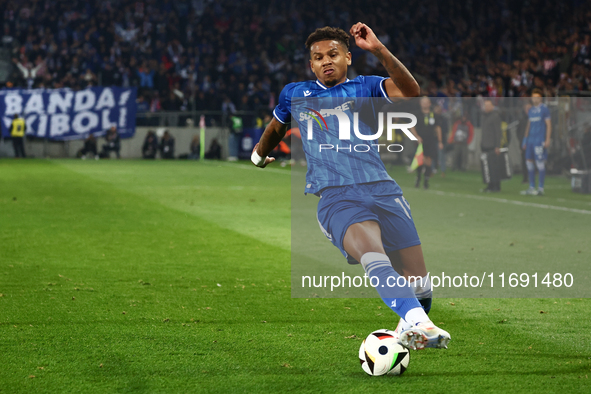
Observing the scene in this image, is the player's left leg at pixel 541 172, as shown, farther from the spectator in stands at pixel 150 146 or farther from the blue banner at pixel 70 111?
the blue banner at pixel 70 111

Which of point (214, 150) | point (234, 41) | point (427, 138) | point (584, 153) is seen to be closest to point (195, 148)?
point (214, 150)

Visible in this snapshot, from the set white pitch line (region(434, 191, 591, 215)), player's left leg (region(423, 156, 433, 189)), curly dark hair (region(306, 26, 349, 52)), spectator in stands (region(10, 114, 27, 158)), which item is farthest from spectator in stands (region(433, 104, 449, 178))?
spectator in stands (region(10, 114, 27, 158))

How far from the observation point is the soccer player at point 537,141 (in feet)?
49.1

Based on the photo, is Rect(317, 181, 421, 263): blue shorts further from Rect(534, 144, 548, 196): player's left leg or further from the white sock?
Rect(534, 144, 548, 196): player's left leg

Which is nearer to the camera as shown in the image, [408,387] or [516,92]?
[408,387]

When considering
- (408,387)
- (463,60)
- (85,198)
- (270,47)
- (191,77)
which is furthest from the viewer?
(270,47)

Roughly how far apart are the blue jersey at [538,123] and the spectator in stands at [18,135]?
19.6 metres

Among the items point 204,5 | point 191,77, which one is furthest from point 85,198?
point 204,5

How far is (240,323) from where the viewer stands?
16.4 feet

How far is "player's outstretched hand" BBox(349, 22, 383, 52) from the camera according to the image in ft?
11.7

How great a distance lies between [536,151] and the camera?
15.1m

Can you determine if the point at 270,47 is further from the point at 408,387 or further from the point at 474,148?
the point at 408,387

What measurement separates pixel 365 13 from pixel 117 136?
12807 millimetres

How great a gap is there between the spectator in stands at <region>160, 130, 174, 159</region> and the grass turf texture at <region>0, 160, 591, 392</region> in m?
19.0
